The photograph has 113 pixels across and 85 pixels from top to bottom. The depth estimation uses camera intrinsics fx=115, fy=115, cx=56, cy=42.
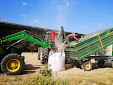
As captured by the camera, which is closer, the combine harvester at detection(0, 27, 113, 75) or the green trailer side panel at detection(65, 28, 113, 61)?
the combine harvester at detection(0, 27, 113, 75)

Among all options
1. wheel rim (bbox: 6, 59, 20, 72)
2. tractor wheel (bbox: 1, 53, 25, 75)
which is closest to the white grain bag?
tractor wheel (bbox: 1, 53, 25, 75)

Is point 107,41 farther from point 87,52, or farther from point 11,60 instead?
point 11,60

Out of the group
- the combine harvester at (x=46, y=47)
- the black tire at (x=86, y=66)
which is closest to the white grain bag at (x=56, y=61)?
the combine harvester at (x=46, y=47)

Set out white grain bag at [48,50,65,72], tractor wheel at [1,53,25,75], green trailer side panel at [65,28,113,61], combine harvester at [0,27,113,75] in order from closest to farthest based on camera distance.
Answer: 1. tractor wheel at [1,53,25,75]
2. combine harvester at [0,27,113,75]
3. white grain bag at [48,50,65,72]
4. green trailer side panel at [65,28,113,61]

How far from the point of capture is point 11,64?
5.36m

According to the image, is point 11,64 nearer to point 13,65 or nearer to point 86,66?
point 13,65

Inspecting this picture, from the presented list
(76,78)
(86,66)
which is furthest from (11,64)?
(86,66)

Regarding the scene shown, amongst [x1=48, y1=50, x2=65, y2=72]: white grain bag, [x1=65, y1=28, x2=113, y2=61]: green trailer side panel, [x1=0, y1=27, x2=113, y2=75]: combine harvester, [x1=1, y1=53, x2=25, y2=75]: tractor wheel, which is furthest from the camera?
[x1=65, y1=28, x2=113, y2=61]: green trailer side panel

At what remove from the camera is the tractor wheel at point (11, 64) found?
5.15 metres

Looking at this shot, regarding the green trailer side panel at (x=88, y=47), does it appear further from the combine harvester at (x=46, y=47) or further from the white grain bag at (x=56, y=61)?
the white grain bag at (x=56, y=61)

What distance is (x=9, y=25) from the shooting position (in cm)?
1631

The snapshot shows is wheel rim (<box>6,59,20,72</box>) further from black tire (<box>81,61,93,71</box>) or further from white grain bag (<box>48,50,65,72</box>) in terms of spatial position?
black tire (<box>81,61,93,71</box>)

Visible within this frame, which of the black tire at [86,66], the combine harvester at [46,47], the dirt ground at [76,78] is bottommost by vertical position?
Answer: the dirt ground at [76,78]

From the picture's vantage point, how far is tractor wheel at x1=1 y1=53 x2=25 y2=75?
16.9 ft
